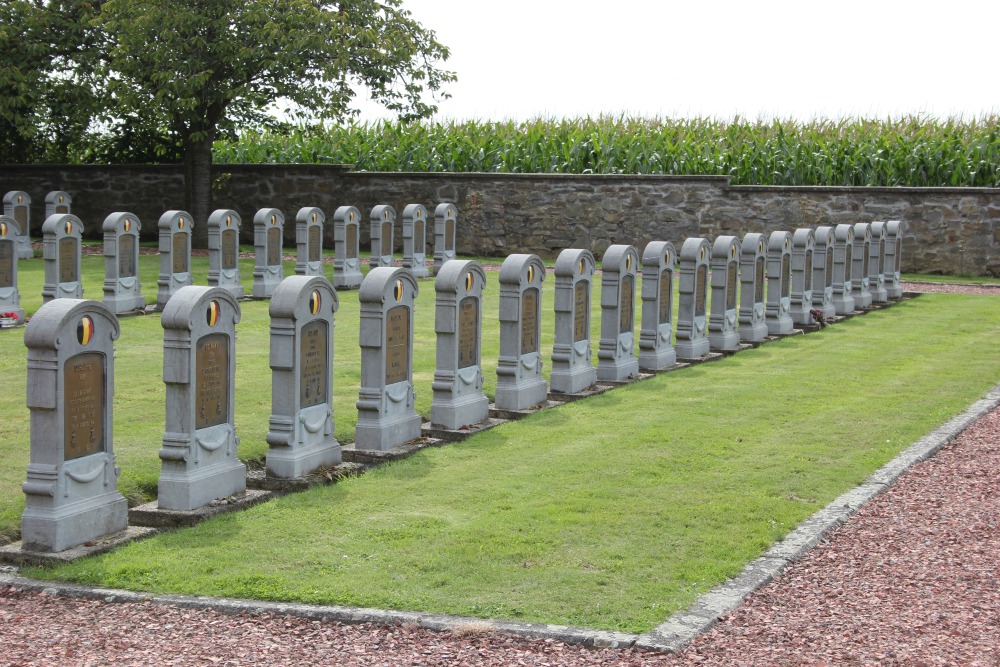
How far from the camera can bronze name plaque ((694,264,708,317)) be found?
13.4 meters

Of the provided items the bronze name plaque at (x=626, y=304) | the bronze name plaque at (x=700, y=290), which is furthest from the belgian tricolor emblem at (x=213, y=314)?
the bronze name plaque at (x=700, y=290)

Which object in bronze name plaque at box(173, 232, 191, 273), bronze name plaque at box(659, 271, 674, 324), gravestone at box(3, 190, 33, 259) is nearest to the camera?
bronze name plaque at box(659, 271, 674, 324)

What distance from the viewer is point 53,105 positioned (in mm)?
25859

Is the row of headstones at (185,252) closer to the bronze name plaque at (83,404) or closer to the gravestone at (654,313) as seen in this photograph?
the gravestone at (654,313)

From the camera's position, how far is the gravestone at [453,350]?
9.17 metres

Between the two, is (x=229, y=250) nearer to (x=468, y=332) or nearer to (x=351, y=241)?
(x=351, y=241)

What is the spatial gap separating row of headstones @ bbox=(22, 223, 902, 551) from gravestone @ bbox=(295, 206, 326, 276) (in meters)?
7.46

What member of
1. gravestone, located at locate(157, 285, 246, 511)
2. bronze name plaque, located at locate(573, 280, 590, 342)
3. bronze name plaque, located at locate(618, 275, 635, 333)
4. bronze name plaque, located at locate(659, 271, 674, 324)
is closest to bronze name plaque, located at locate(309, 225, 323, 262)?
bronze name plaque, located at locate(659, 271, 674, 324)

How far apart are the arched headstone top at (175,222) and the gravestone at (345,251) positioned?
2.97 metres

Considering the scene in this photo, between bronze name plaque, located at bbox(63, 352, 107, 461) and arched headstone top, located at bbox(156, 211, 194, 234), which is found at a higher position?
arched headstone top, located at bbox(156, 211, 194, 234)

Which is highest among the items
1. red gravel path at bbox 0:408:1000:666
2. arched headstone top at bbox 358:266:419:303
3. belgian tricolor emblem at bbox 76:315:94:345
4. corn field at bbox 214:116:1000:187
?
corn field at bbox 214:116:1000:187

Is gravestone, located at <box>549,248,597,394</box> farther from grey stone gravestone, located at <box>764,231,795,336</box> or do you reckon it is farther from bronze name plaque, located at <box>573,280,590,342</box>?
grey stone gravestone, located at <box>764,231,795,336</box>

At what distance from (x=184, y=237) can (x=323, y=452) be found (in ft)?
32.7

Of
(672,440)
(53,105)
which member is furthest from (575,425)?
(53,105)
